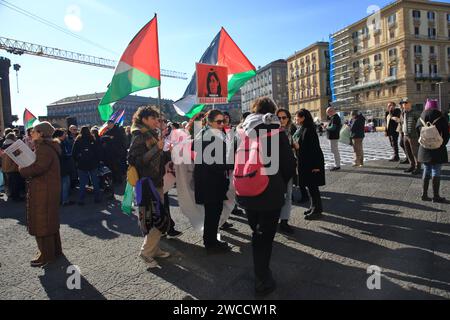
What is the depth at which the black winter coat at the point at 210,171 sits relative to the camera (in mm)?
4402

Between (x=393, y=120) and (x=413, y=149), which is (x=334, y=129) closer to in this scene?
(x=393, y=120)

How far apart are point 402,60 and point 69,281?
3066 inches

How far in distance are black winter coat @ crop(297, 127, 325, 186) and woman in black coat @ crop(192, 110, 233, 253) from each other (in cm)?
167

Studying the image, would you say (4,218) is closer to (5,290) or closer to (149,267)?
(5,290)

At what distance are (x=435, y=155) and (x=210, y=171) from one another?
4109mm

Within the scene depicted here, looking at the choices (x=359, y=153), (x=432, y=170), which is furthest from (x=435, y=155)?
(x=359, y=153)

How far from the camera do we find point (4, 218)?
24.6ft

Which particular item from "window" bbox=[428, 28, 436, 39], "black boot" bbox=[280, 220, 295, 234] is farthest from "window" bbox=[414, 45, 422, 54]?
"black boot" bbox=[280, 220, 295, 234]

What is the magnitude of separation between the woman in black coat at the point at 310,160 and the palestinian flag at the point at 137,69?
7.99 feet

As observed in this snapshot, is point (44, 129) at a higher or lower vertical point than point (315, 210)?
higher

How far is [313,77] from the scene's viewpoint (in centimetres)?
9956
